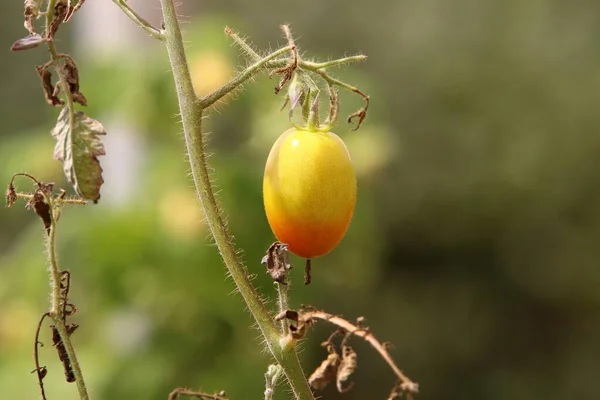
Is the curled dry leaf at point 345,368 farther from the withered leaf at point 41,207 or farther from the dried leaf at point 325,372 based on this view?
the withered leaf at point 41,207

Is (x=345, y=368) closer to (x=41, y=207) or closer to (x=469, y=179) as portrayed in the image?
(x=41, y=207)

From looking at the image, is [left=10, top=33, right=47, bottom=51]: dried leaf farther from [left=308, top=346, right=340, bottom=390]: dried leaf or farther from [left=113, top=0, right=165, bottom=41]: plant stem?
[left=308, top=346, right=340, bottom=390]: dried leaf

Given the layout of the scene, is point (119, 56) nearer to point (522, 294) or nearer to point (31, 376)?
point (31, 376)

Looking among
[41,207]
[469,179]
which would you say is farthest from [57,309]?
[469,179]

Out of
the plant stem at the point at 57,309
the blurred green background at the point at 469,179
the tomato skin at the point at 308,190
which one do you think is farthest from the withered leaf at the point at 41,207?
the blurred green background at the point at 469,179

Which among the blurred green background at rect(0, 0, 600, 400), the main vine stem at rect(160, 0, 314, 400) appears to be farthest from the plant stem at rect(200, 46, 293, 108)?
the blurred green background at rect(0, 0, 600, 400)

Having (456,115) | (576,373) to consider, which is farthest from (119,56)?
(576,373)
